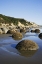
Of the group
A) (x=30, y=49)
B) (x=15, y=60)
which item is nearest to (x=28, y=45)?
(x=30, y=49)

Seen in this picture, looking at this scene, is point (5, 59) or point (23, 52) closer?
point (5, 59)

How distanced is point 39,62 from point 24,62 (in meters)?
0.94

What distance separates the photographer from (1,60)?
32.1 feet

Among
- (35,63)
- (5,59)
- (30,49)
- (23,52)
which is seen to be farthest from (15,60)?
(30,49)

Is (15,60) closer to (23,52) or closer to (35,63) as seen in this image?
(35,63)

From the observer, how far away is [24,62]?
31.3 feet

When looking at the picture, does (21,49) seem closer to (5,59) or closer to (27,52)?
(27,52)

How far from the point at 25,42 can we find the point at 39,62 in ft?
13.0

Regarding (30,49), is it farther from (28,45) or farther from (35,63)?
(35,63)

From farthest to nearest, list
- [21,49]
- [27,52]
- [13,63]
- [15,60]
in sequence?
[21,49]
[27,52]
[15,60]
[13,63]

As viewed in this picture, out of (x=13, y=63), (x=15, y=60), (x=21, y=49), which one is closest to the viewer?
→ (x=13, y=63)

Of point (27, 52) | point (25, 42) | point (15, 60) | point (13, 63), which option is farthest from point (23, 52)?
point (13, 63)

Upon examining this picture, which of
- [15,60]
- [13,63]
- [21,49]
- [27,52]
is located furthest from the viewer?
[21,49]

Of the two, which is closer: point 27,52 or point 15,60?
A: point 15,60
